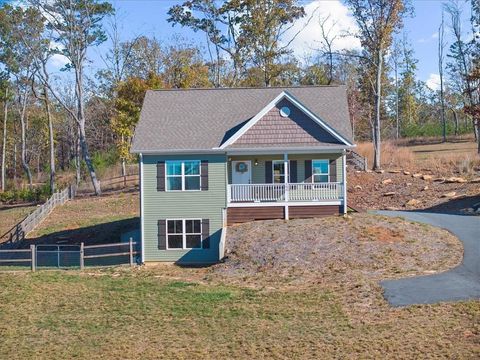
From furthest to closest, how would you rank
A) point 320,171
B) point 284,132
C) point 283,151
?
point 320,171, point 284,132, point 283,151

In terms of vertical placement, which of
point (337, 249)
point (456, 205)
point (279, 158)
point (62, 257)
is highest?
point (279, 158)

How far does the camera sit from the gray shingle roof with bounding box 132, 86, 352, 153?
25.4 m

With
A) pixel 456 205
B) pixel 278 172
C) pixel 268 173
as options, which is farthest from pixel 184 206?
pixel 456 205

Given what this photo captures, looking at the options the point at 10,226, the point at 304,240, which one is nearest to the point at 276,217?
the point at 304,240

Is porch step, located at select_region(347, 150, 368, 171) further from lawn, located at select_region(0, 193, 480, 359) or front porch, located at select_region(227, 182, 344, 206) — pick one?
lawn, located at select_region(0, 193, 480, 359)

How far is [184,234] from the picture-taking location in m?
24.8

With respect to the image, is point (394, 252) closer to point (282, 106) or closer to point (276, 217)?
point (276, 217)

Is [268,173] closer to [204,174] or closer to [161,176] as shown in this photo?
[204,174]

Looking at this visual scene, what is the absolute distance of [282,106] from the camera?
2564 centimetres

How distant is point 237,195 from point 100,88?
41.2 meters

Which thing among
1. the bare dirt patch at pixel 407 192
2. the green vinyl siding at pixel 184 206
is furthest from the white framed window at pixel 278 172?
the bare dirt patch at pixel 407 192

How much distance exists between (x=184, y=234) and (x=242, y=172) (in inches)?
162

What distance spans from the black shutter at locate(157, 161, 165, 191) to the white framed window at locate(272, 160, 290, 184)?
5080mm

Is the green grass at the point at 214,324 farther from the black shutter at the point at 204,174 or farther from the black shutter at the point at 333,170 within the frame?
the black shutter at the point at 333,170
